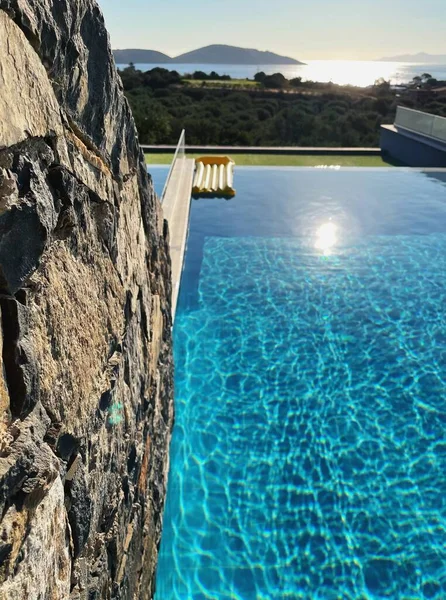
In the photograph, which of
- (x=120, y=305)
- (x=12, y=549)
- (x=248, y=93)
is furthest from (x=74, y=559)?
(x=248, y=93)

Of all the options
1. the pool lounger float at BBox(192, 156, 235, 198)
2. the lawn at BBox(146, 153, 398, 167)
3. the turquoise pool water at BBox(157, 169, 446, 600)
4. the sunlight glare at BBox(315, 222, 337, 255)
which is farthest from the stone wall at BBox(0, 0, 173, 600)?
the lawn at BBox(146, 153, 398, 167)

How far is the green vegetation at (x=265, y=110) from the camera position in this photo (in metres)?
22.6

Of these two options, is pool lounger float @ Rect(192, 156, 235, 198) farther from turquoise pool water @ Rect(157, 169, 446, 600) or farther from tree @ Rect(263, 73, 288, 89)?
tree @ Rect(263, 73, 288, 89)

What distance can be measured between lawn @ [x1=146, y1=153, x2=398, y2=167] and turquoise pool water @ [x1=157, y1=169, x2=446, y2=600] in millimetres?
7244

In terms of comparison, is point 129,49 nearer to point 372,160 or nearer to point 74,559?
point 372,160

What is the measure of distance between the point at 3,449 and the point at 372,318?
6.21 metres

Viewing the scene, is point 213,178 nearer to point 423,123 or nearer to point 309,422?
point 423,123

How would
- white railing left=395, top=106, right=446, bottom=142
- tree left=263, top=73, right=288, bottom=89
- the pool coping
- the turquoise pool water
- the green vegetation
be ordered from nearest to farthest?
the turquoise pool water → the pool coping → white railing left=395, top=106, right=446, bottom=142 → the green vegetation → tree left=263, top=73, right=288, bottom=89

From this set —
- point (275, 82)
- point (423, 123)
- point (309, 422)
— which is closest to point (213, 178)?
point (423, 123)

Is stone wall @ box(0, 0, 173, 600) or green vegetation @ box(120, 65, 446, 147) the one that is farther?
green vegetation @ box(120, 65, 446, 147)

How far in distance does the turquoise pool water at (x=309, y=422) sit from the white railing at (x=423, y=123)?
8185mm

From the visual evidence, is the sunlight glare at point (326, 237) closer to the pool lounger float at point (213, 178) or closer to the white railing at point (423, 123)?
the pool lounger float at point (213, 178)

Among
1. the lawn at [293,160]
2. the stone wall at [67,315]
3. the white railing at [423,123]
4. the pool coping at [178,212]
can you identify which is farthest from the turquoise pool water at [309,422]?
the white railing at [423,123]

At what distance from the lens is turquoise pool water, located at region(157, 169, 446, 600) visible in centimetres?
376
